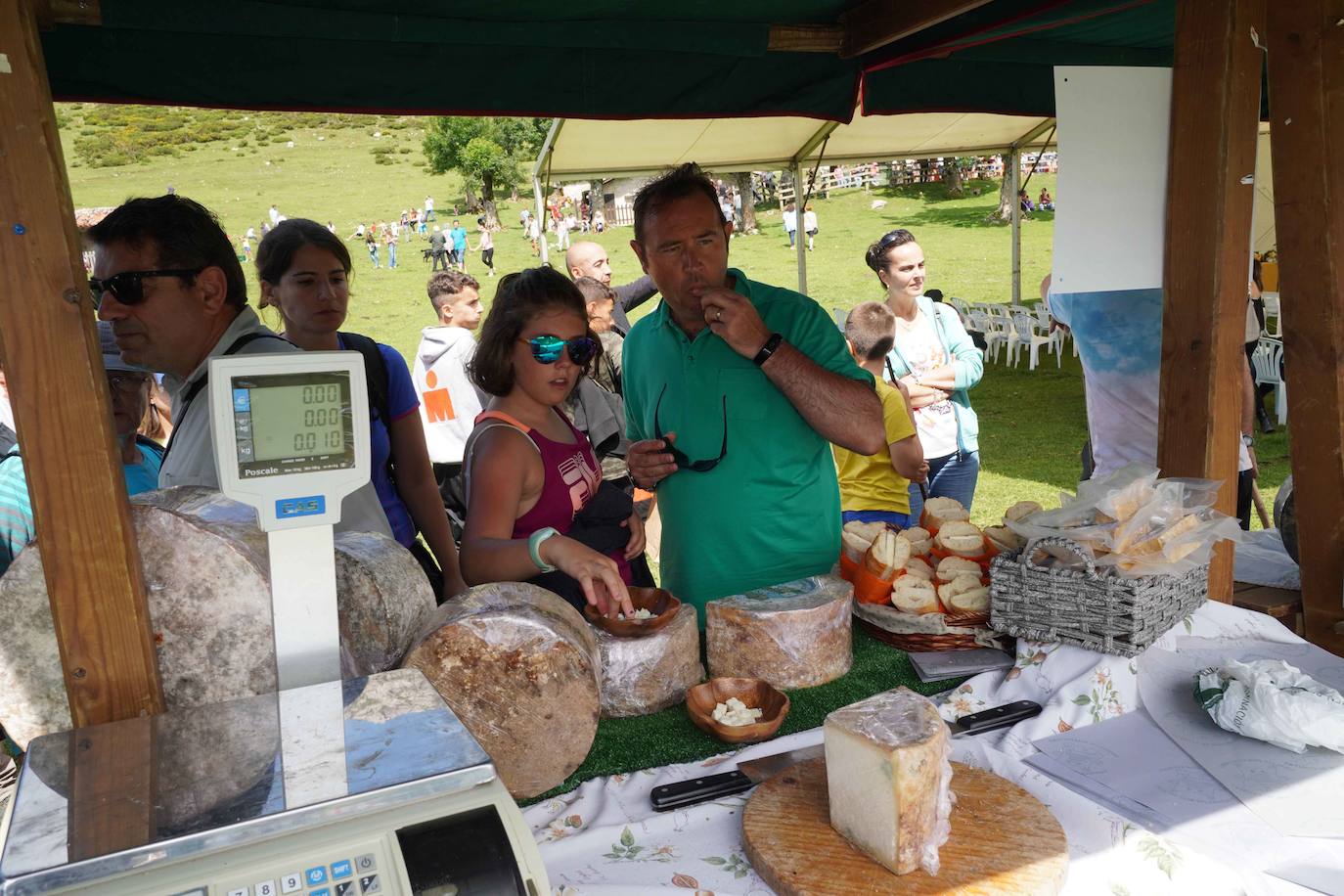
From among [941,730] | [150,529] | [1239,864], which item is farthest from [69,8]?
[1239,864]

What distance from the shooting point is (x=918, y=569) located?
236cm

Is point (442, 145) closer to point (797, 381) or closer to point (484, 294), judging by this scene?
point (484, 294)

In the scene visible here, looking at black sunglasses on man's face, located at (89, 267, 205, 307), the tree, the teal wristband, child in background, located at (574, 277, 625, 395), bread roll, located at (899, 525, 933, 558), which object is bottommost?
bread roll, located at (899, 525, 933, 558)

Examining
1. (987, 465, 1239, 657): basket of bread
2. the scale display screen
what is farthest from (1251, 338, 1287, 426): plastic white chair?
the scale display screen

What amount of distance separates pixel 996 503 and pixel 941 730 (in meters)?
6.47

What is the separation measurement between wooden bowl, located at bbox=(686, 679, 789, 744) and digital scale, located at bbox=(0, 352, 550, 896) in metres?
0.77

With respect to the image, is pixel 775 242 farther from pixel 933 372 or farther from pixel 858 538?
pixel 858 538

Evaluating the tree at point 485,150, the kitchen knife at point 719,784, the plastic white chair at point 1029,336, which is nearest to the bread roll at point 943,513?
the kitchen knife at point 719,784

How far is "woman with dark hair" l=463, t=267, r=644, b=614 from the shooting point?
7.00ft

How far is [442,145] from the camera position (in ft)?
156

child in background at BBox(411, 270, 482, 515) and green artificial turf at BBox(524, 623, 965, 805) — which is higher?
child in background at BBox(411, 270, 482, 515)

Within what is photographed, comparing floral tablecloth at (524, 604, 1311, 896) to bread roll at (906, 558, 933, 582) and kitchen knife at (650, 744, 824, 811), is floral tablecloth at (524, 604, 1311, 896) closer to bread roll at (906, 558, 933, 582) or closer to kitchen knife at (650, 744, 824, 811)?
kitchen knife at (650, 744, 824, 811)

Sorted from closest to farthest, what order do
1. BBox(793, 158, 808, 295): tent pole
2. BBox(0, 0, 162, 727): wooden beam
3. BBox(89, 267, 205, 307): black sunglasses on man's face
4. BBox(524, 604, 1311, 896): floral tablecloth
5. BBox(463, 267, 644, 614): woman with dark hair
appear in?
BBox(0, 0, 162, 727): wooden beam
BBox(524, 604, 1311, 896): floral tablecloth
BBox(89, 267, 205, 307): black sunglasses on man's face
BBox(463, 267, 644, 614): woman with dark hair
BBox(793, 158, 808, 295): tent pole

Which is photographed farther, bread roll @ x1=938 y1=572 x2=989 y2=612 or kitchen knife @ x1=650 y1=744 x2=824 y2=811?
bread roll @ x1=938 y1=572 x2=989 y2=612
